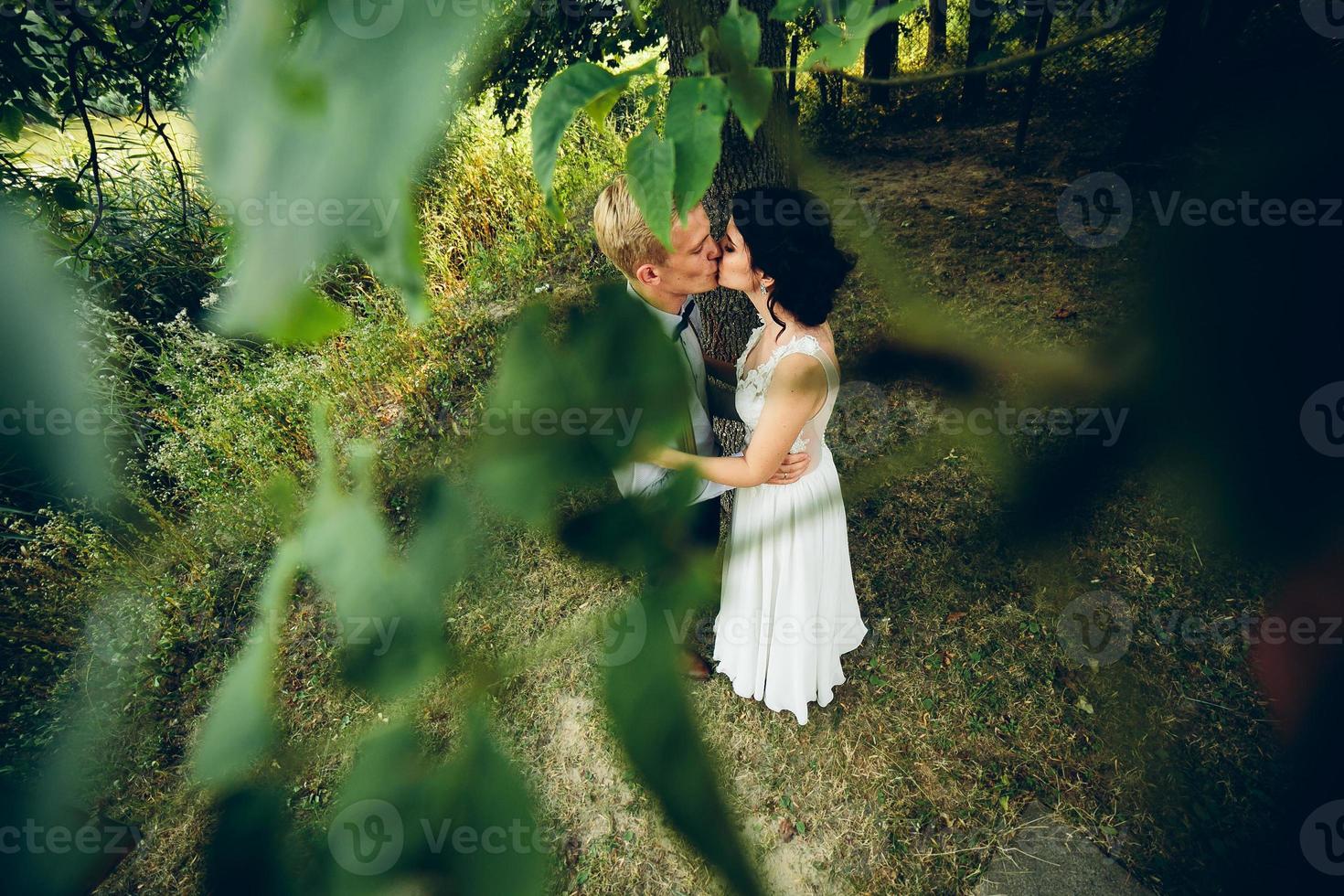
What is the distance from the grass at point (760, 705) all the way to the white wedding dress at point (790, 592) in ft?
0.59

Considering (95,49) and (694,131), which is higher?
(95,49)

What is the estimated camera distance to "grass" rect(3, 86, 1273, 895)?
980 mm

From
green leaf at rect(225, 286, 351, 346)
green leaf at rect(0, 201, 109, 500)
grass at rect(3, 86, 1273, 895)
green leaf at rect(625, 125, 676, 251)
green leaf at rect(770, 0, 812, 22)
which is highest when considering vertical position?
green leaf at rect(770, 0, 812, 22)

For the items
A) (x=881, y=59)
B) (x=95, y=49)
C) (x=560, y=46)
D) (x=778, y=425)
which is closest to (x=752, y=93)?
(x=778, y=425)

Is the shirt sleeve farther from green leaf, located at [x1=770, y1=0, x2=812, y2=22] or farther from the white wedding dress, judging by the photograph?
the white wedding dress

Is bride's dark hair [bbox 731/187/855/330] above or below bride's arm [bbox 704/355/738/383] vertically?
above

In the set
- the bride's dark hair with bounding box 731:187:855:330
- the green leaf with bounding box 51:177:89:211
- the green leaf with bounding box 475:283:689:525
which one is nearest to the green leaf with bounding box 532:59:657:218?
the green leaf with bounding box 475:283:689:525

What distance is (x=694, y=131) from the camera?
253 mm

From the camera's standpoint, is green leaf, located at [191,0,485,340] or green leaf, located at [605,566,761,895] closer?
green leaf, located at [191,0,485,340]

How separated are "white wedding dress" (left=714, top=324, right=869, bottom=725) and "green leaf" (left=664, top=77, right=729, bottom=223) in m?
1.12

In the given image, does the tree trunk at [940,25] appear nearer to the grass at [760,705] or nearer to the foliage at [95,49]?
the grass at [760,705]

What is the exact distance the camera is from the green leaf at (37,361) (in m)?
0.37

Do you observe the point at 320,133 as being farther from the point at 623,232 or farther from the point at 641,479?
the point at 623,232

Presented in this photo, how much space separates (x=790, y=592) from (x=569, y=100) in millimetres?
1759
